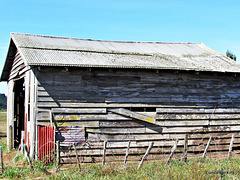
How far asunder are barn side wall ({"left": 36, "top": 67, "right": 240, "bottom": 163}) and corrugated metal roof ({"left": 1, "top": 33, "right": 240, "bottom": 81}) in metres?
0.41

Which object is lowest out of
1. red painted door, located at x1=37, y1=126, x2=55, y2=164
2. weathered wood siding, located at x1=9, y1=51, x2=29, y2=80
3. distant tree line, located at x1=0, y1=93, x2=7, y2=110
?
distant tree line, located at x1=0, y1=93, x2=7, y2=110

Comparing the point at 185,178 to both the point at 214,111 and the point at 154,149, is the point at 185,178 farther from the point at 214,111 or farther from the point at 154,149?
the point at 214,111

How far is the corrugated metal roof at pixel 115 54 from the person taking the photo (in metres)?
10.0

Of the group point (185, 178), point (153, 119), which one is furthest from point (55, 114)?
point (185, 178)

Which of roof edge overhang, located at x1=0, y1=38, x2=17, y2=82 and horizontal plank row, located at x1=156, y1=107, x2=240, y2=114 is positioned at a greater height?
roof edge overhang, located at x1=0, y1=38, x2=17, y2=82

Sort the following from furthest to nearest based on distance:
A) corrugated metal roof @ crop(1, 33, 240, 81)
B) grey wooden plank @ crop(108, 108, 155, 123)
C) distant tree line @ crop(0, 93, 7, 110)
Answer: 1. distant tree line @ crop(0, 93, 7, 110)
2. grey wooden plank @ crop(108, 108, 155, 123)
3. corrugated metal roof @ crop(1, 33, 240, 81)

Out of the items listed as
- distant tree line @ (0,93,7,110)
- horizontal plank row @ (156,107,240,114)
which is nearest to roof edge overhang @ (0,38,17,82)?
horizontal plank row @ (156,107,240,114)

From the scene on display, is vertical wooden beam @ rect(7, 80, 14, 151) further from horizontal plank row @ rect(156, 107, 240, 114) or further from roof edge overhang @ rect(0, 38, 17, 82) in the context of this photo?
horizontal plank row @ rect(156, 107, 240, 114)

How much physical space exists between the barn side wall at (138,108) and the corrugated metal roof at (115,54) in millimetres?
406

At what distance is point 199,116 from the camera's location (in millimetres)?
11312

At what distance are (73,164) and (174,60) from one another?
5725mm

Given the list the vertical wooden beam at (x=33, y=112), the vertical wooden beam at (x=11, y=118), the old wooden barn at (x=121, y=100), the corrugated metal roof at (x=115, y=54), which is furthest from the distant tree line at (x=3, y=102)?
the vertical wooden beam at (x=33, y=112)

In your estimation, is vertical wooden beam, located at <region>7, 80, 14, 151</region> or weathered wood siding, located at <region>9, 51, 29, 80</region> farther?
vertical wooden beam, located at <region>7, 80, 14, 151</region>

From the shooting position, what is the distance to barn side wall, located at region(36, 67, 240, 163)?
9.93 metres
